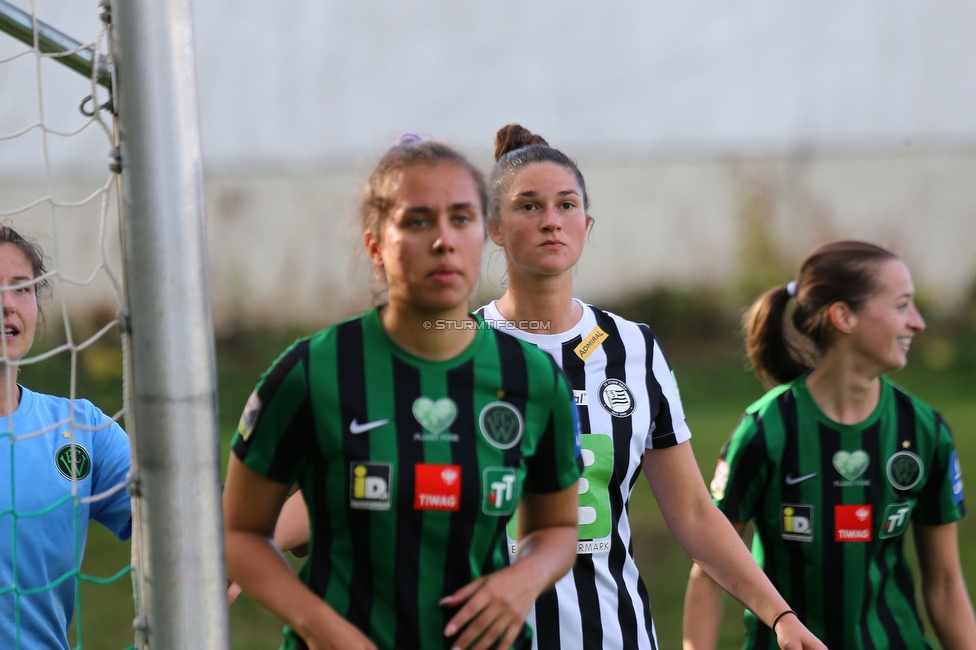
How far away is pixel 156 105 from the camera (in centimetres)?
157

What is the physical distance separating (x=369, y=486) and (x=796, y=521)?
4.85ft

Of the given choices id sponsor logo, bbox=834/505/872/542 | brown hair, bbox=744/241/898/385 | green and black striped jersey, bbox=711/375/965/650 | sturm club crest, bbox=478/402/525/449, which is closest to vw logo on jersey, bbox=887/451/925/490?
green and black striped jersey, bbox=711/375/965/650

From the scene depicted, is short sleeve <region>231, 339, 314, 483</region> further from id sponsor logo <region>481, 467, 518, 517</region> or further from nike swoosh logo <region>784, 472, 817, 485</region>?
nike swoosh logo <region>784, 472, 817, 485</region>

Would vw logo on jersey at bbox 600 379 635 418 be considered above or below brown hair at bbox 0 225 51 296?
below

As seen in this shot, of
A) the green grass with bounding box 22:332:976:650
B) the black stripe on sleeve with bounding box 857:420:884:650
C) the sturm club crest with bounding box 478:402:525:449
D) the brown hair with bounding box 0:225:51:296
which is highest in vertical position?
the brown hair with bounding box 0:225:51:296

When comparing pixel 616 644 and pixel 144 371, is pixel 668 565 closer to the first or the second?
pixel 616 644

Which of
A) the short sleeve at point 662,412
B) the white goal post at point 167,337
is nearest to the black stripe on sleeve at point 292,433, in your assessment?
the white goal post at point 167,337

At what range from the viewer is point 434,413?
4.92ft

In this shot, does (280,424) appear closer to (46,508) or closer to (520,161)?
(46,508)

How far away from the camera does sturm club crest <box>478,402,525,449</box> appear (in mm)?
1506

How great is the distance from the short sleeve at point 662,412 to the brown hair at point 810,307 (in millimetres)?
746

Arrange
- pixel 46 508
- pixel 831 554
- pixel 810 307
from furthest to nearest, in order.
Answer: pixel 810 307
pixel 831 554
pixel 46 508

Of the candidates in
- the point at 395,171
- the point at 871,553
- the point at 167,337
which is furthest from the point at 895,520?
the point at 167,337

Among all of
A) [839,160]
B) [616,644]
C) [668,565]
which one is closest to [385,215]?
[616,644]
